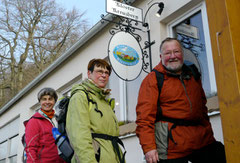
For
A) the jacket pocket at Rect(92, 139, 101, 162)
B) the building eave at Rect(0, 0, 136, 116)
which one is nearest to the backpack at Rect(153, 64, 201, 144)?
the jacket pocket at Rect(92, 139, 101, 162)

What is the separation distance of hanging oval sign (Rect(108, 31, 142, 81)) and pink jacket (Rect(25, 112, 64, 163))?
1719 millimetres

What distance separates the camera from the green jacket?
2.40 meters

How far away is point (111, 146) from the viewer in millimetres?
2609

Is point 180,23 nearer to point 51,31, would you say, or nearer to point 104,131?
point 104,131

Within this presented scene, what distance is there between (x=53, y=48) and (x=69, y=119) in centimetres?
1751

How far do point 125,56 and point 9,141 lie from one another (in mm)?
10566

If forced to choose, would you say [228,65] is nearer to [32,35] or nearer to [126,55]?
[126,55]

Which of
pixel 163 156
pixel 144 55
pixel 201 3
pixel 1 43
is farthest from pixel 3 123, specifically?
pixel 163 156

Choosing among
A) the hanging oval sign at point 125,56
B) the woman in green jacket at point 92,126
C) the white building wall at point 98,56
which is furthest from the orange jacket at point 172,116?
the hanging oval sign at point 125,56

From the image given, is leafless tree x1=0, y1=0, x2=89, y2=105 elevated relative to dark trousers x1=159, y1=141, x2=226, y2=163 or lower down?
elevated

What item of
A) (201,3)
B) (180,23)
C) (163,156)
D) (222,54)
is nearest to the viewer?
(222,54)

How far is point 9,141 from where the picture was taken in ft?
44.3

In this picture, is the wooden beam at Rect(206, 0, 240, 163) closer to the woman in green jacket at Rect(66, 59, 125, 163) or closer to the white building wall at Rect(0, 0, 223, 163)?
the woman in green jacket at Rect(66, 59, 125, 163)

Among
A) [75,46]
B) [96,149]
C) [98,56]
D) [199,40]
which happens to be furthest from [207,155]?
[75,46]
